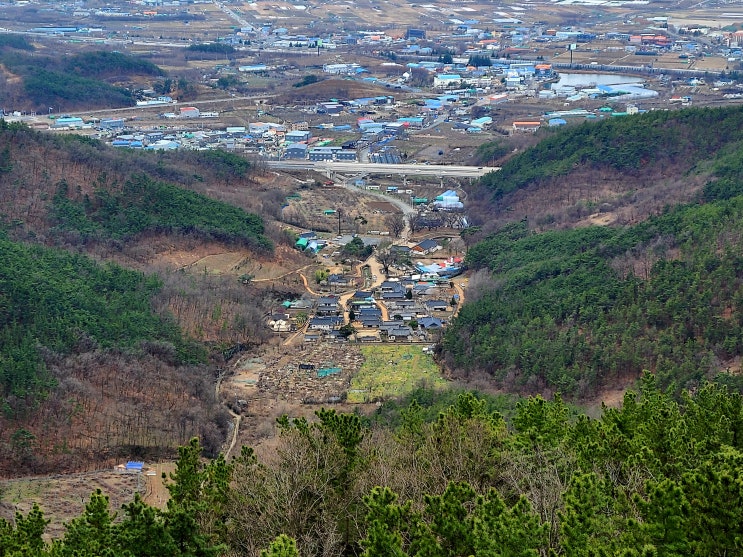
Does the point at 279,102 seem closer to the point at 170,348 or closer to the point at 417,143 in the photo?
the point at 417,143

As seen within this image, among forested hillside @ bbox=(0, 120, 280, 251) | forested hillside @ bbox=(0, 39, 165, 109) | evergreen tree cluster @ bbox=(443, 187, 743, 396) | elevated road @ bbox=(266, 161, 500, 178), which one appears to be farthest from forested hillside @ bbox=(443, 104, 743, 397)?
forested hillside @ bbox=(0, 39, 165, 109)

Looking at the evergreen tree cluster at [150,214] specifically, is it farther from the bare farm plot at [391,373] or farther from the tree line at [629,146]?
the tree line at [629,146]

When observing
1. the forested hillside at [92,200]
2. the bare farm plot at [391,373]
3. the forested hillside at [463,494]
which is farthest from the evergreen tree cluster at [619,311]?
the forested hillside at [92,200]

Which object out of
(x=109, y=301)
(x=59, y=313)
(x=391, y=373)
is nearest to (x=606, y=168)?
(x=391, y=373)

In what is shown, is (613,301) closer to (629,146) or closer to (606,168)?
(606,168)

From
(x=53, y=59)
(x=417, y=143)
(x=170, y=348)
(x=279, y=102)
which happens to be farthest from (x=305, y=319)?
(x=53, y=59)

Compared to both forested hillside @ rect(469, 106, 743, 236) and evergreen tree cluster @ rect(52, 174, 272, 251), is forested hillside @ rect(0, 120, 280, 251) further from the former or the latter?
forested hillside @ rect(469, 106, 743, 236)
